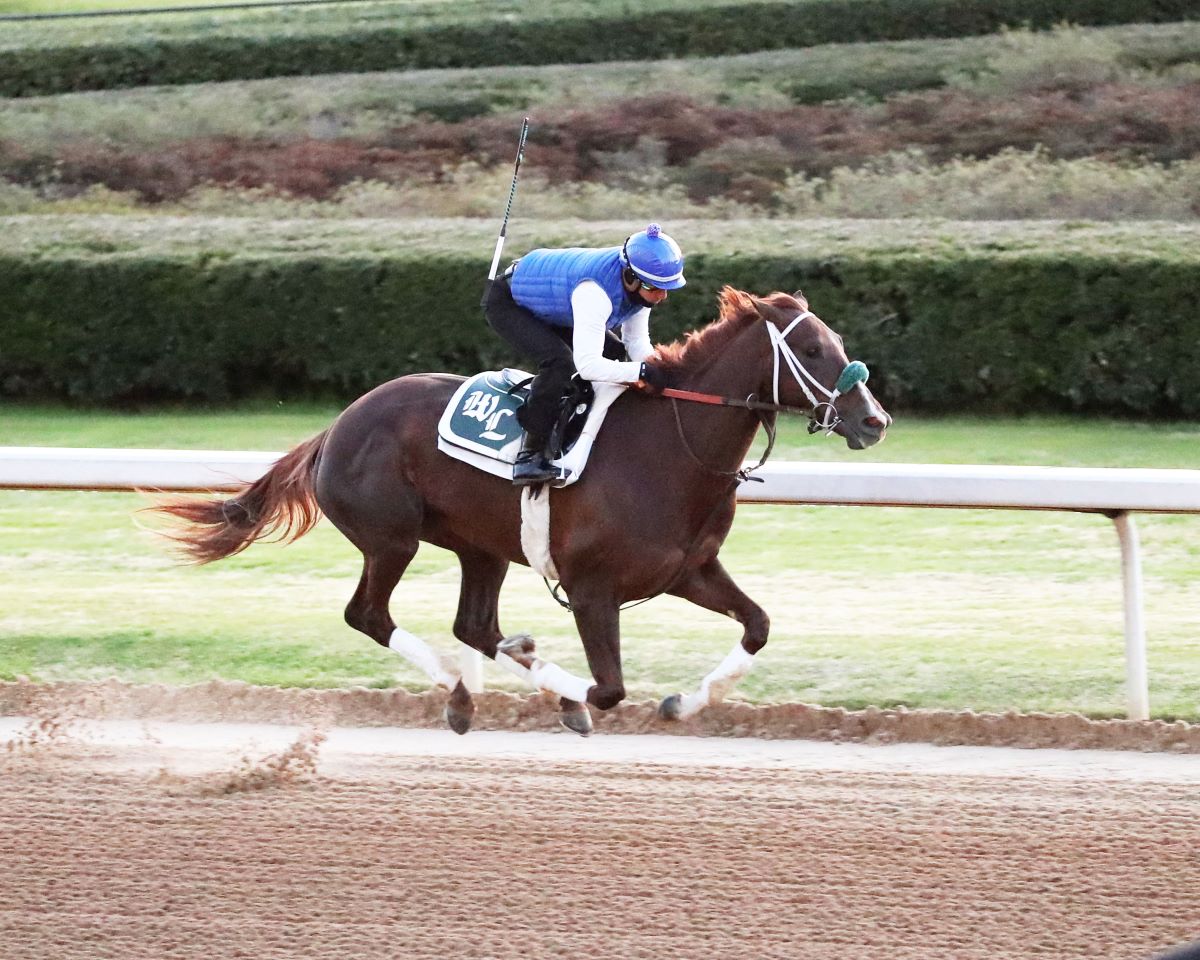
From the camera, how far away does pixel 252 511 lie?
19.0 feet

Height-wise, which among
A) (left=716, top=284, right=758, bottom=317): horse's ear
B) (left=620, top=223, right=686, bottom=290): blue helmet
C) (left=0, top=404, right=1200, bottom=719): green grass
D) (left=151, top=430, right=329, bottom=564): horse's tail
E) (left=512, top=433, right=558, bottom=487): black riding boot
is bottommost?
(left=0, top=404, right=1200, bottom=719): green grass

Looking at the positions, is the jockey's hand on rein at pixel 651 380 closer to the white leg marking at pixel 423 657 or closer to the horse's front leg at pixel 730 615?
the horse's front leg at pixel 730 615

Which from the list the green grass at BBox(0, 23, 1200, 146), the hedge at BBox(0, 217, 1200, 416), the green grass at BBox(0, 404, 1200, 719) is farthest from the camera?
the green grass at BBox(0, 23, 1200, 146)

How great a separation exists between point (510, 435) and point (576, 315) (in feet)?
1.49

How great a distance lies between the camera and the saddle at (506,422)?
16.3ft

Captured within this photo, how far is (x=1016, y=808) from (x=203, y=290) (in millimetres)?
7225

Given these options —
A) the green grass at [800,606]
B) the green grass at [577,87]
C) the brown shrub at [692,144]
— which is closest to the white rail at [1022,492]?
the green grass at [800,606]

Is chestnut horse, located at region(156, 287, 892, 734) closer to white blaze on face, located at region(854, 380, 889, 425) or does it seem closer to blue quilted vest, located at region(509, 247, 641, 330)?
white blaze on face, located at region(854, 380, 889, 425)

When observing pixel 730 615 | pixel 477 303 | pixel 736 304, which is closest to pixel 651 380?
pixel 736 304

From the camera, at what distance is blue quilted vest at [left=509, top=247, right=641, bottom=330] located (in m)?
4.95

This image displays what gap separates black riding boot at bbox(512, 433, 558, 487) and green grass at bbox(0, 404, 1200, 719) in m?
1.44

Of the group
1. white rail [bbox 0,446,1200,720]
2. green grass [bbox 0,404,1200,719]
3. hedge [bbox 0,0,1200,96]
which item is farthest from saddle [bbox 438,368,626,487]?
hedge [bbox 0,0,1200,96]

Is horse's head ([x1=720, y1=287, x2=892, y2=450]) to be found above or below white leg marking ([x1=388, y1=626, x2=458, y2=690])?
above

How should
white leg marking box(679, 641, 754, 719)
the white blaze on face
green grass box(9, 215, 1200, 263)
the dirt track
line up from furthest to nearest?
green grass box(9, 215, 1200, 263)
white leg marking box(679, 641, 754, 719)
the white blaze on face
the dirt track
